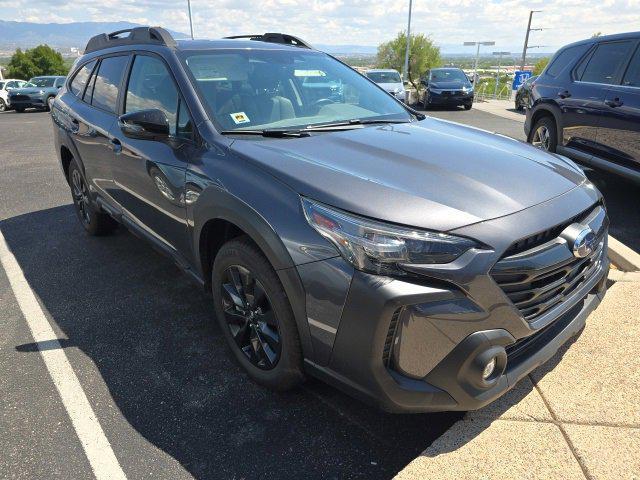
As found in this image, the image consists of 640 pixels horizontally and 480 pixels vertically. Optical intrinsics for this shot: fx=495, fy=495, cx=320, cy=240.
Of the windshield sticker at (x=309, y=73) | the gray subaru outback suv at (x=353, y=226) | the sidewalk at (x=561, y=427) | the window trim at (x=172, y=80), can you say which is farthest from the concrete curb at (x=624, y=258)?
the window trim at (x=172, y=80)

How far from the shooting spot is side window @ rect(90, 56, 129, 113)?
3698 mm

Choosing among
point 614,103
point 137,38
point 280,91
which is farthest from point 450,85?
point 280,91

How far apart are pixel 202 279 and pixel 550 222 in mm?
1879

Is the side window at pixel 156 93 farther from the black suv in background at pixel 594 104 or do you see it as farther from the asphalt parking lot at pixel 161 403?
the black suv in background at pixel 594 104

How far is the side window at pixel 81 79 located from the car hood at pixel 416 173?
2.66 m

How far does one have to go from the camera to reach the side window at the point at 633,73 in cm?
495

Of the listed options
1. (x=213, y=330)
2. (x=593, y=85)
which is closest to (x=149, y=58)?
(x=213, y=330)

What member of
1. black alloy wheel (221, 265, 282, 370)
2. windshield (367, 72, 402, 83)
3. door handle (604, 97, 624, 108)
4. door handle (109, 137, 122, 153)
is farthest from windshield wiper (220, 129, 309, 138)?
windshield (367, 72, 402, 83)

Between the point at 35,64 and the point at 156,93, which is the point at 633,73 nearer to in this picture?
the point at 156,93

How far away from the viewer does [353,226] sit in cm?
189

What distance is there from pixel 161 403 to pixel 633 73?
5.33 metres

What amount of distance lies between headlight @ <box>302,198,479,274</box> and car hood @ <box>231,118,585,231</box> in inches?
1.8

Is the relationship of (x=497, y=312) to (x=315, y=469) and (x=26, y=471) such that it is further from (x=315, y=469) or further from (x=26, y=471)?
(x=26, y=471)

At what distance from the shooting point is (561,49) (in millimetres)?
6375
